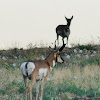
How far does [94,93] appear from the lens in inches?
486

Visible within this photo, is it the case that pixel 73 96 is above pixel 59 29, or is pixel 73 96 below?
→ below

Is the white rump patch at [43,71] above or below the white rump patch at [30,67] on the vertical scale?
below

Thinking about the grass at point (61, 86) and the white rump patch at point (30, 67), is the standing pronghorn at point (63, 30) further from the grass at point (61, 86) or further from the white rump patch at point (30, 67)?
the white rump patch at point (30, 67)

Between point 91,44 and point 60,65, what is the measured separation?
5333mm

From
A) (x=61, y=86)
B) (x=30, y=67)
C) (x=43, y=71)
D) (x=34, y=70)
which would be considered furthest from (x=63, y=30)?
(x=30, y=67)

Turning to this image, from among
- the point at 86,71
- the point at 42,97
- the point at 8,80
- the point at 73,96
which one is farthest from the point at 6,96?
the point at 86,71

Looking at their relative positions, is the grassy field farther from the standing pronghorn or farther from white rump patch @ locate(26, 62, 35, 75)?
the standing pronghorn

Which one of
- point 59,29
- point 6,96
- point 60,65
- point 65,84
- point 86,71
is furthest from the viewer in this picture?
point 59,29

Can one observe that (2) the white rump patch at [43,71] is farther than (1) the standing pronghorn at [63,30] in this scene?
No

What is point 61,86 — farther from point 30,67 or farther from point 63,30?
point 63,30

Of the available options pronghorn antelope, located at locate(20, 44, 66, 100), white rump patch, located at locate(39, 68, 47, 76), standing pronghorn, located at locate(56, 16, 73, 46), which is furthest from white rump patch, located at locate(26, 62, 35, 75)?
standing pronghorn, located at locate(56, 16, 73, 46)

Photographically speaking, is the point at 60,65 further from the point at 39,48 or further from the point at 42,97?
the point at 42,97

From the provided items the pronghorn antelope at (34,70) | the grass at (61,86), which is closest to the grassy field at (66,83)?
the grass at (61,86)

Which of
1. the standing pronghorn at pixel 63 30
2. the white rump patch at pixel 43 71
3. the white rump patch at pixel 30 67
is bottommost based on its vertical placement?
the white rump patch at pixel 43 71
